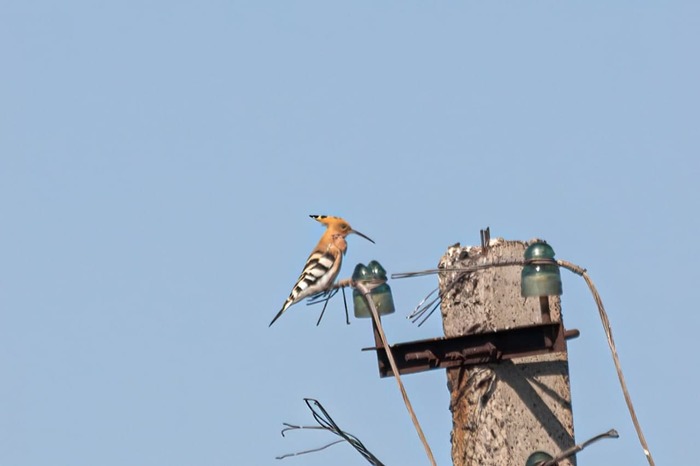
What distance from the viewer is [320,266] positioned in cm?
1722

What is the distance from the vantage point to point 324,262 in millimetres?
17328

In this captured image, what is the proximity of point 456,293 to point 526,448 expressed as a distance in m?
1.36

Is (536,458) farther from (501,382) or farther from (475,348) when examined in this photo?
(475,348)

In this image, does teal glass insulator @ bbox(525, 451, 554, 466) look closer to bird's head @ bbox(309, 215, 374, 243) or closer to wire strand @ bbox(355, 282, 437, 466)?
wire strand @ bbox(355, 282, 437, 466)

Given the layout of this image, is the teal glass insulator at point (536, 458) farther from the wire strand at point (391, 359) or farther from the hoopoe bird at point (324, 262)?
the hoopoe bird at point (324, 262)

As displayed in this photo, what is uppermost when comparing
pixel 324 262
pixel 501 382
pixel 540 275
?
pixel 324 262

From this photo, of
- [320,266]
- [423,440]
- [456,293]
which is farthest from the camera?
[320,266]

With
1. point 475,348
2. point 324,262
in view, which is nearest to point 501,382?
point 475,348

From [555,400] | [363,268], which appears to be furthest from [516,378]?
[363,268]

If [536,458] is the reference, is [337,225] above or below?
above

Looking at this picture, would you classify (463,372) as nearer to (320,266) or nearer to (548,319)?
(548,319)

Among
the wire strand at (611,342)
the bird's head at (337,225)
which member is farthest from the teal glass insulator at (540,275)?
the bird's head at (337,225)

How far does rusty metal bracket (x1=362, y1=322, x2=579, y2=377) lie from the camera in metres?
13.3

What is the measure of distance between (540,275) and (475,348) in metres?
0.76
